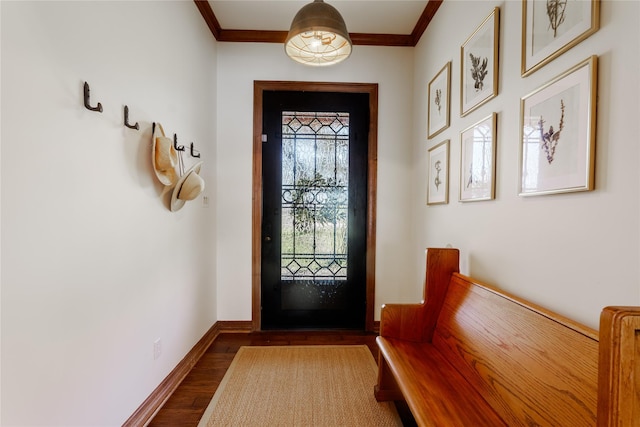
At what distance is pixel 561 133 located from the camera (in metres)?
1.07

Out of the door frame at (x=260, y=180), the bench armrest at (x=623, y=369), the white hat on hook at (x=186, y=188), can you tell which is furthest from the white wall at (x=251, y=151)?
the bench armrest at (x=623, y=369)

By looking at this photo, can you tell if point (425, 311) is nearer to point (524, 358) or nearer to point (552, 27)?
point (524, 358)

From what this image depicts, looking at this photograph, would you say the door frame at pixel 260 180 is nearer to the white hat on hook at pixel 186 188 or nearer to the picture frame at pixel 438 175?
the picture frame at pixel 438 175

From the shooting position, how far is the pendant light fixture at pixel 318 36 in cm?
149

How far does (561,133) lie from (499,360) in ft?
3.01

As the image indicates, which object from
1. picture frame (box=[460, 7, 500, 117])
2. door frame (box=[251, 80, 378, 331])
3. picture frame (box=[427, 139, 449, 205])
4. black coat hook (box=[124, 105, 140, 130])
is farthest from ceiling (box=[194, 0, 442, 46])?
black coat hook (box=[124, 105, 140, 130])

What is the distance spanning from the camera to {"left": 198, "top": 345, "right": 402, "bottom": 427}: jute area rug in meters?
1.60

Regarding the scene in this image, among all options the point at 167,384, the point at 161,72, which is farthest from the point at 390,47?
the point at 167,384

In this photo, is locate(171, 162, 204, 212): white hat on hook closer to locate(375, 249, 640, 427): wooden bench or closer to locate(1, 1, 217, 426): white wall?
locate(1, 1, 217, 426): white wall

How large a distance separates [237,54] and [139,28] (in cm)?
139

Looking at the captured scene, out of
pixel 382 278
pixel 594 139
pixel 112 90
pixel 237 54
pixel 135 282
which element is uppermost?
pixel 237 54

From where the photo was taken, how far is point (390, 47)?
2816 mm

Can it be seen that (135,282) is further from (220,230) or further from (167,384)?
(220,230)

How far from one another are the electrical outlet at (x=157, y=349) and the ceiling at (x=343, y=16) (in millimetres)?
2481
